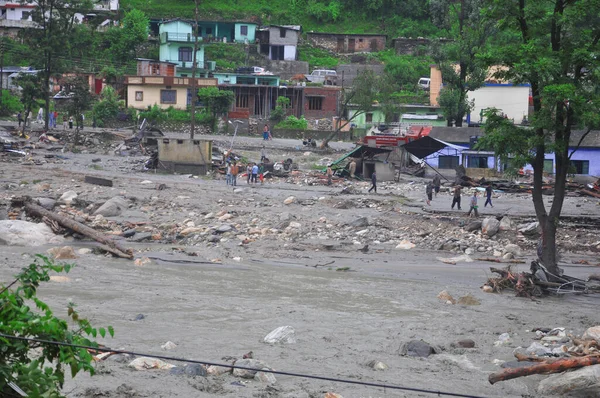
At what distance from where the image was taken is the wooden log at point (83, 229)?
1833 cm

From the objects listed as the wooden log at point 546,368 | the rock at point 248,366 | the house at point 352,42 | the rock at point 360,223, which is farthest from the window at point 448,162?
the house at point 352,42

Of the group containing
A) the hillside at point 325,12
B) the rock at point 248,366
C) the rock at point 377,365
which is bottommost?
the rock at point 377,365

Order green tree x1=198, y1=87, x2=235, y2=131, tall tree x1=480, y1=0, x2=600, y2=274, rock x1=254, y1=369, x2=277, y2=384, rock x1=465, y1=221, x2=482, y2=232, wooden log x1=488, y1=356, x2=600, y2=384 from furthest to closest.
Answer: green tree x1=198, y1=87, x2=235, y2=131 → rock x1=465, y1=221, x2=482, y2=232 → tall tree x1=480, y1=0, x2=600, y2=274 → rock x1=254, y1=369, x2=277, y2=384 → wooden log x1=488, y1=356, x2=600, y2=384

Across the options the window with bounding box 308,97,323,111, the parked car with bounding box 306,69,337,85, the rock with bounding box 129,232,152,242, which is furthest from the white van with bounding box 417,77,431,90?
the rock with bounding box 129,232,152,242

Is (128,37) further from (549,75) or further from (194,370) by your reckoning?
(194,370)

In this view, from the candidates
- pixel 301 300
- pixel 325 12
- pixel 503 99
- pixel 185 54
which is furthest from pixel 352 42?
pixel 301 300

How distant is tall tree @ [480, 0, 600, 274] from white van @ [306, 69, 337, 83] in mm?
44447

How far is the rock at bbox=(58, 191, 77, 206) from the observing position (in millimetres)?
23775

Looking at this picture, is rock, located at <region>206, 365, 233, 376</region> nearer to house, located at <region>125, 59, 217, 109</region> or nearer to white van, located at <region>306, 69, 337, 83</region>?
house, located at <region>125, 59, 217, 109</region>

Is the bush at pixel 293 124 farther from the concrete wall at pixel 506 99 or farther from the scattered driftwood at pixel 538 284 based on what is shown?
the scattered driftwood at pixel 538 284

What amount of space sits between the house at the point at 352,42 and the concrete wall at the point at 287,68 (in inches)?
217

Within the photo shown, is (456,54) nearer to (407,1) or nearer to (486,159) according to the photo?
(486,159)

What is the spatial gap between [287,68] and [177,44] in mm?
9247

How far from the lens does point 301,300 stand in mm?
14867
